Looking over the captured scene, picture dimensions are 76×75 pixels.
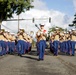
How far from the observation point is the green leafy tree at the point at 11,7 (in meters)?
51.0

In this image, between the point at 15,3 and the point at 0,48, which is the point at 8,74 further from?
the point at 15,3

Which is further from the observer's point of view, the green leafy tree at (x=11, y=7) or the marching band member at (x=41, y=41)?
the green leafy tree at (x=11, y=7)

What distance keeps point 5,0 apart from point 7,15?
3384 millimetres

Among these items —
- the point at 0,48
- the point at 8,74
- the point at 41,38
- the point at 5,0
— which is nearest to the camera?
the point at 8,74

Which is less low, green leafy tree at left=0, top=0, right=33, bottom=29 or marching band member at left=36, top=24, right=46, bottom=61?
green leafy tree at left=0, top=0, right=33, bottom=29

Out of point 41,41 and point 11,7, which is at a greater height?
point 11,7

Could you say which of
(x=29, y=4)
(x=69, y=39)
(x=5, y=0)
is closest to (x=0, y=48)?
(x=69, y=39)

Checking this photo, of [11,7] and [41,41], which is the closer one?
[41,41]

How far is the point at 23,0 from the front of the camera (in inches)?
2115

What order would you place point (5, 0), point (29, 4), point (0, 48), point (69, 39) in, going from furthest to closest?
point (29, 4) → point (5, 0) → point (69, 39) → point (0, 48)

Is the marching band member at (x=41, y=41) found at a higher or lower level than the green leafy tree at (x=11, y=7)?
lower

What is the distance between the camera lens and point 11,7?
52531 mm

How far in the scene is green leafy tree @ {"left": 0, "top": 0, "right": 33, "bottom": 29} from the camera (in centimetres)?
5103

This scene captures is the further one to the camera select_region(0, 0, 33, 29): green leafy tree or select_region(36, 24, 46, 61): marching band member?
select_region(0, 0, 33, 29): green leafy tree
